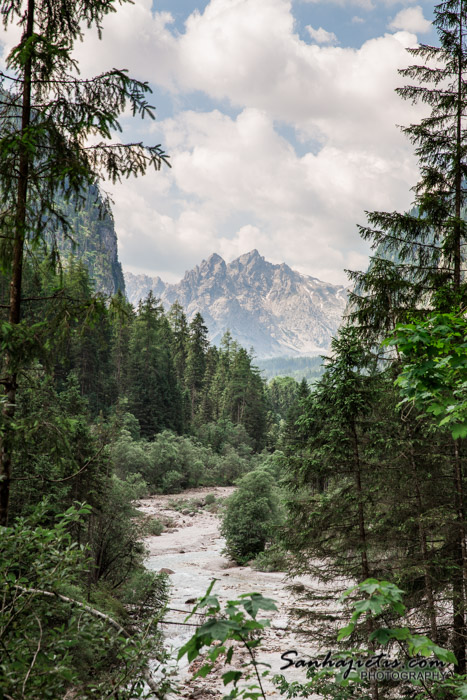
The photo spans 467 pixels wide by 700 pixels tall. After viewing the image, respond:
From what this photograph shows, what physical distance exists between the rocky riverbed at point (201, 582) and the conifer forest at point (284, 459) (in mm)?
690

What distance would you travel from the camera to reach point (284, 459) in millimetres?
7355

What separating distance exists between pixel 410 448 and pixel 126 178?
5.75 meters

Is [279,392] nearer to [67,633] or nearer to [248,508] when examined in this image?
[248,508]

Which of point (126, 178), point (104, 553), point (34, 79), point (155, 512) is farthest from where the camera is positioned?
point (155, 512)

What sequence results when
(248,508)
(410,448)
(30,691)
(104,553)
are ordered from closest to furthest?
(30,691) → (410,448) → (104,553) → (248,508)

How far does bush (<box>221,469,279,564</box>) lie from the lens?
19.9 m

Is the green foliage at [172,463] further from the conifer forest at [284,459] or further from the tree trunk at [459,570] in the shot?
the tree trunk at [459,570]

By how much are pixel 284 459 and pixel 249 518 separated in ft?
45.0

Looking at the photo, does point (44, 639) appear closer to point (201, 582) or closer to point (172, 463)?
point (201, 582)

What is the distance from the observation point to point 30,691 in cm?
218

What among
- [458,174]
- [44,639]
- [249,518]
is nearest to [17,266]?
[44,639]

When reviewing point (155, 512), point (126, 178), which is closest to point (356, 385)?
point (126, 178)

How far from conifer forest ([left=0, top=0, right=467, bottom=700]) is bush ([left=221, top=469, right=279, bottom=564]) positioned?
28.0 feet

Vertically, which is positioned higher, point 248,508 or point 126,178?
point 126,178
